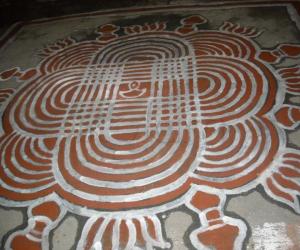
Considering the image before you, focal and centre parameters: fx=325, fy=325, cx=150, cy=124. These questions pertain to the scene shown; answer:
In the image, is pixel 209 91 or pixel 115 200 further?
pixel 209 91

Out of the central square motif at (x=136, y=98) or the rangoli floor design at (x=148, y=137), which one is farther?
the central square motif at (x=136, y=98)

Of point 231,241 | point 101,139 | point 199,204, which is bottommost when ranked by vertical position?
point 231,241

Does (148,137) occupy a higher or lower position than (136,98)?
lower

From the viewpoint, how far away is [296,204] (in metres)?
1.26

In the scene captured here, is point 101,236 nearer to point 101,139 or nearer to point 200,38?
point 101,139

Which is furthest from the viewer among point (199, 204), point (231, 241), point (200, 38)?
point (200, 38)

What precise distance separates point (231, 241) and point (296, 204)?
1.00ft

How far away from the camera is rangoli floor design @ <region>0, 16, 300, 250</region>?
1313 mm

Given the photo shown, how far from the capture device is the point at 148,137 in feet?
5.39

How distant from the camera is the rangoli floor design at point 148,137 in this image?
A: 4.31ft

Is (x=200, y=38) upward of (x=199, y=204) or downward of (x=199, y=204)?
upward

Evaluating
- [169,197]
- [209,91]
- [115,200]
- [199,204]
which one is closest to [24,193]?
[115,200]

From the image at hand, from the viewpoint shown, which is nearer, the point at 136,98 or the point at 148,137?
the point at 148,137

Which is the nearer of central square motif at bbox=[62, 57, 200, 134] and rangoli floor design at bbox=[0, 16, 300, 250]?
rangoli floor design at bbox=[0, 16, 300, 250]
